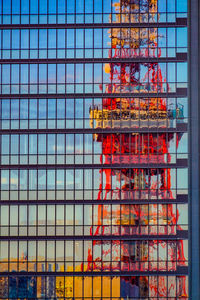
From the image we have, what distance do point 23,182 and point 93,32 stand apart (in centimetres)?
1022

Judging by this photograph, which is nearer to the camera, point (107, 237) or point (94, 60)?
point (107, 237)

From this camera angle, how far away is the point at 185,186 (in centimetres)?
1794

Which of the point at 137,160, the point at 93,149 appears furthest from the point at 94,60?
the point at 137,160

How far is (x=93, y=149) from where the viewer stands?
59.4ft

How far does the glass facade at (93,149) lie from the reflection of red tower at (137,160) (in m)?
0.06

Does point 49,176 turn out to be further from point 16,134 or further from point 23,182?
point 16,134

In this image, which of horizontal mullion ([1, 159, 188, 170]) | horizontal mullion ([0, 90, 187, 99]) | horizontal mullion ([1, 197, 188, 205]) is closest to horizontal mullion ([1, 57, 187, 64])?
horizontal mullion ([0, 90, 187, 99])

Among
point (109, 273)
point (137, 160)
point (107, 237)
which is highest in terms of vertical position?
point (137, 160)

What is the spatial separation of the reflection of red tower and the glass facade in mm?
62

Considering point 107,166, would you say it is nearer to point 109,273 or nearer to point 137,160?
point 137,160

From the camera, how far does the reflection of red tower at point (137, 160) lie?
1798cm

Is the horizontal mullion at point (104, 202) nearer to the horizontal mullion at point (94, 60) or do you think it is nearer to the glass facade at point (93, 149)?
the glass facade at point (93, 149)

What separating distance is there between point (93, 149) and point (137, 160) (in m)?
2.79

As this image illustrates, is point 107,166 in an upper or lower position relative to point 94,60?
lower
